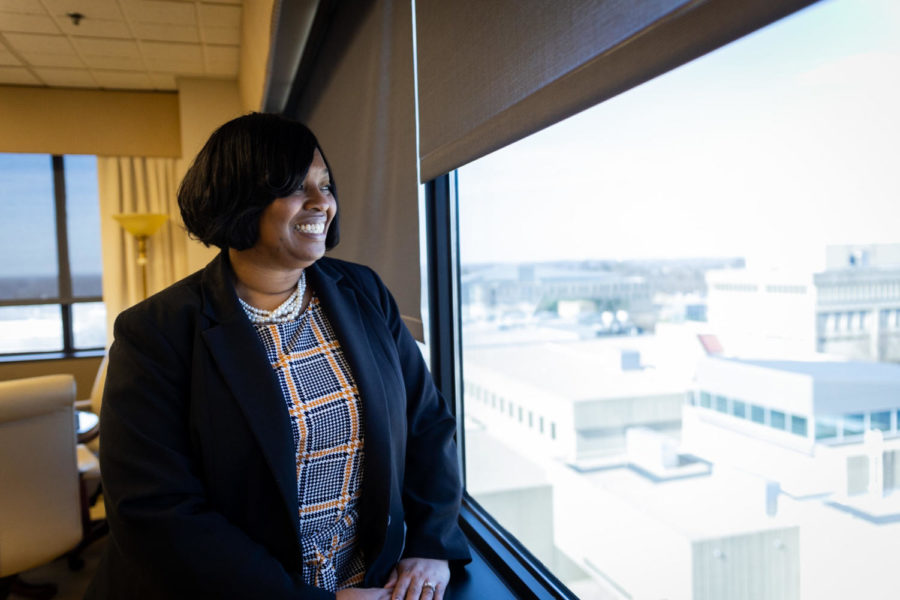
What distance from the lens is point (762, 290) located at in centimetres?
89

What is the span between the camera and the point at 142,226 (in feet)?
16.1

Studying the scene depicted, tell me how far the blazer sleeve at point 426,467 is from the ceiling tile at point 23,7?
353 centimetres

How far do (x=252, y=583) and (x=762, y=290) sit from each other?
91 centimetres

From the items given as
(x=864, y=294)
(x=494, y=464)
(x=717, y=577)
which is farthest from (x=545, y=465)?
(x=864, y=294)

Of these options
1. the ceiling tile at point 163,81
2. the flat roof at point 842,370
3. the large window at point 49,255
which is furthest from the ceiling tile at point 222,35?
the flat roof at point 842,370

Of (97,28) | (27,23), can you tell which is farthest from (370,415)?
(27,23)

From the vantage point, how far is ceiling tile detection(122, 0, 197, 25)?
3.57 meters

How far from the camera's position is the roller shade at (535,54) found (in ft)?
2.11

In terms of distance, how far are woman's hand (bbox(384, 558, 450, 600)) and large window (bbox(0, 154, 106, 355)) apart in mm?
5396

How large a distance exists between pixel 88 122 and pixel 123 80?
1.81 ft

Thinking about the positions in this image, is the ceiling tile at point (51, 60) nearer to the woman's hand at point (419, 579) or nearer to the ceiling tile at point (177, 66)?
the ceiling tile at point (177, 66)

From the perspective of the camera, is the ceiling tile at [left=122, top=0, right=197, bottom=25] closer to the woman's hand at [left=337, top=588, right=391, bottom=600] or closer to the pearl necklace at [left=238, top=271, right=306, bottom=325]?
the pearl necklace at [left=238, top=271, right=306, bottom=325]

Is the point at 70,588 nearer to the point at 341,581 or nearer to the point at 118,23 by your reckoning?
the point at 341,581

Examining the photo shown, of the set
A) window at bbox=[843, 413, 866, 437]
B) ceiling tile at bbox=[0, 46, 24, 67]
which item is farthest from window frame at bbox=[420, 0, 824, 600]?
ceiling tile at bbox=[0, 46, 24, 67]
